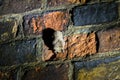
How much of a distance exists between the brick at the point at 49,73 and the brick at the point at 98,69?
4 cm

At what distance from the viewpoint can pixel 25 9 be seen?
988 mm

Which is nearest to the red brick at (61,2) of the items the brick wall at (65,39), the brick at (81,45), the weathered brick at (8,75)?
the brick wall at (65,39)

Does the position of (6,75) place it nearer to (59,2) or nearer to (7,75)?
(7,75)

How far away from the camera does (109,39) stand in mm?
870

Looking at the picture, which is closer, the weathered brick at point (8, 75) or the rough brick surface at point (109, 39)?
the rough brick surface at point (109, 39)

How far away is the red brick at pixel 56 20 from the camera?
3.04 feet

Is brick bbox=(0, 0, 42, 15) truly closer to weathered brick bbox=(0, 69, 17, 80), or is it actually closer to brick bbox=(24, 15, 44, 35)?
brick bbox=(24, 15, 44, 35)

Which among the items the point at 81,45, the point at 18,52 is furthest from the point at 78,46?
the point at 18,52

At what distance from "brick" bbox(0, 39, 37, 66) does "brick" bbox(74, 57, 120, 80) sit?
0.17 metres

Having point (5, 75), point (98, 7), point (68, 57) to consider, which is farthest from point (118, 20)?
point (5, 75)

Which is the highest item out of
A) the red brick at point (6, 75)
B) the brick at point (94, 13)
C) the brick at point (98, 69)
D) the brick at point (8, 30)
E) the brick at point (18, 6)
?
the brick at point (18, 6)

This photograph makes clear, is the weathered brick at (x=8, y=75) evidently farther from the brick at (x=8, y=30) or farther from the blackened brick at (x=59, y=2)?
the blackened brick at (x=59, y=2)

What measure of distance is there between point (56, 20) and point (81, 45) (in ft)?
0.41

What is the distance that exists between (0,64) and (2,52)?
0.15 ft
